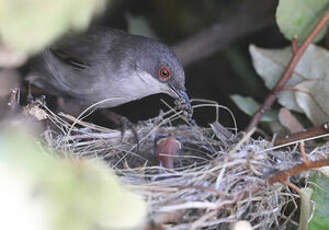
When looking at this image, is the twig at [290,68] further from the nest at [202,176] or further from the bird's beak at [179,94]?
the bird's beak at [179,94]

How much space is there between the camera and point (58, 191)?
90 cm

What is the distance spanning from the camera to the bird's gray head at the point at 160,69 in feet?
7.40

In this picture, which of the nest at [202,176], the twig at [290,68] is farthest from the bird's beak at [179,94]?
the twig at [290,68]

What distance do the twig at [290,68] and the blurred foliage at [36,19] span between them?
4.61 ft

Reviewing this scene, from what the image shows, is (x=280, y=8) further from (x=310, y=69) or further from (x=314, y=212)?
(x=314, y=212)

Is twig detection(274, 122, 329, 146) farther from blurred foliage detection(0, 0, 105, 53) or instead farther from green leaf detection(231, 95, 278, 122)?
blurred foliage detection(0, 0, 105, 53)

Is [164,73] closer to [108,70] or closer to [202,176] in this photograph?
[108,70]

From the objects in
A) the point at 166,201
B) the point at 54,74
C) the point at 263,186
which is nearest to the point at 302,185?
the point at 263,186

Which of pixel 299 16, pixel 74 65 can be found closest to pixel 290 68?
pixel 299 16

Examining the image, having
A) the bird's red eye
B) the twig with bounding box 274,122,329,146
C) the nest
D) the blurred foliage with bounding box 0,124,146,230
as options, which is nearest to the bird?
the bird's red eye

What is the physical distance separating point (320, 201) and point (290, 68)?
693mm

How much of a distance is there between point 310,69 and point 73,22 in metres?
1.59

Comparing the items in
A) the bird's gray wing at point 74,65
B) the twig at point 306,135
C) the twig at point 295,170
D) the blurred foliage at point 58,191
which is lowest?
the twig at point 295,170

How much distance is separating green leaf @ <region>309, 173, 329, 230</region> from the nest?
8 centimetres
